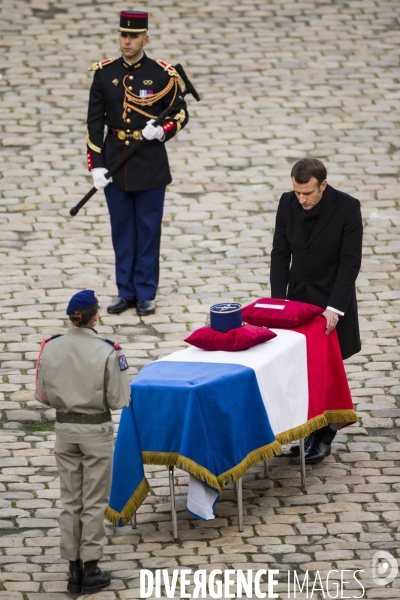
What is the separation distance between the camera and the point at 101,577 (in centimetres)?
595

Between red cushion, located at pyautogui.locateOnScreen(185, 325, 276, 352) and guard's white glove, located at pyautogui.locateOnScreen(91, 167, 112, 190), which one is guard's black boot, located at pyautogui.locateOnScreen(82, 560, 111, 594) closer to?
red cushion, located at pyautogui.locateOnScreen(185, 325, 276, 352)

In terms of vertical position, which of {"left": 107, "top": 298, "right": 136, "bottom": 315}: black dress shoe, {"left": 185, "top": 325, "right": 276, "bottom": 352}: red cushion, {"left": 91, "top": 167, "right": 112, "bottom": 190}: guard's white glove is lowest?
{"left": 107, "top": 298, "right": 136, "bottom": 315}: black dress shoe

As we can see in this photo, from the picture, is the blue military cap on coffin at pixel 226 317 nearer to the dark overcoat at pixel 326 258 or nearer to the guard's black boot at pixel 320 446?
the dark overcoat at pixel 326 258

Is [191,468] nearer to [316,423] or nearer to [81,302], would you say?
[81,302]

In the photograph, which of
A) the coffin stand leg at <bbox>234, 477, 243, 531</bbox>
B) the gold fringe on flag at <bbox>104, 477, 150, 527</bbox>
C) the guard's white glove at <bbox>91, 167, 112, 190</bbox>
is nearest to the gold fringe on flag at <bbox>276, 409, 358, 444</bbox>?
the coffin stand leg at <bbox>234, 477, 243, 531</bbox>

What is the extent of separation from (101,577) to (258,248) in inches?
211

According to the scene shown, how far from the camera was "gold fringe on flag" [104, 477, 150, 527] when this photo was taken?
20.7 feet

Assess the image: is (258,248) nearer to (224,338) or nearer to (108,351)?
(224,338)

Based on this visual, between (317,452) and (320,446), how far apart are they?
41mm

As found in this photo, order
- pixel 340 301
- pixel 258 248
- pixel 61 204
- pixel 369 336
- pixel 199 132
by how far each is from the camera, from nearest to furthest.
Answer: pixel 340 301 < pixel 369 336 < pixel 258 248 < pixel 61 204 < pixel 199 132

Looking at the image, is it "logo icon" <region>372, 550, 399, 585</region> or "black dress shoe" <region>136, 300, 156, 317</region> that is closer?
"logo icon" <region>372, 550, 399, 585</region>

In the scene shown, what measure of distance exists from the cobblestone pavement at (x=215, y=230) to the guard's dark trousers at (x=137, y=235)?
303 millimetres

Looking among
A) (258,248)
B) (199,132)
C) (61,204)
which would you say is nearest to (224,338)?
(258,248)

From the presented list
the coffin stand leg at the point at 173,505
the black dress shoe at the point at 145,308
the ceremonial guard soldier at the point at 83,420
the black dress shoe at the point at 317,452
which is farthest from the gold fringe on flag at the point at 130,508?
the black dress shoe at the point at 145,308
